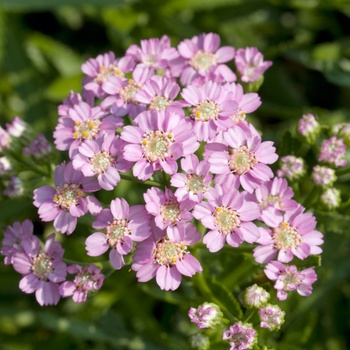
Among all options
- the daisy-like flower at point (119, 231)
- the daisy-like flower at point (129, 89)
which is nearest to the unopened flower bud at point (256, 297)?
the daisy-like flower at point (119, 231)

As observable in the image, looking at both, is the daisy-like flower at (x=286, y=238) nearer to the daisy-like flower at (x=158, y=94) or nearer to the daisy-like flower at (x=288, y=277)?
the daisy-like flower at (x=288, y=277)

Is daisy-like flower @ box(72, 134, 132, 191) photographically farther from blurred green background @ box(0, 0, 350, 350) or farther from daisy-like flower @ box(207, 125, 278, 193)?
blurred green background @ box(0, 0, 350, 350)

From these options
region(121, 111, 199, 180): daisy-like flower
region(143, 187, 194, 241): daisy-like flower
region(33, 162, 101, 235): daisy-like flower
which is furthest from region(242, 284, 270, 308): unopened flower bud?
region(33, 162, 101, 235): daisy-like flower

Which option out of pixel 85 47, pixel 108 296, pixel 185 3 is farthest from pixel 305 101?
pixel 108 296

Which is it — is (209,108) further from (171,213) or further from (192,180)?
(171,213)

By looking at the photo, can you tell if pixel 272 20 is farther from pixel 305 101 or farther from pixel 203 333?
pixel 203 333

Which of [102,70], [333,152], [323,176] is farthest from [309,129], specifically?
[102,70]
